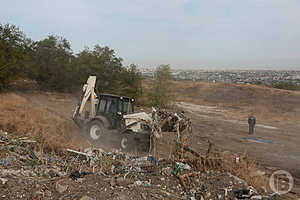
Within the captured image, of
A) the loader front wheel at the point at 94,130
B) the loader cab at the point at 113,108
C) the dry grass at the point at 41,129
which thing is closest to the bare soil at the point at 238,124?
the dry grass at the point at 41,129

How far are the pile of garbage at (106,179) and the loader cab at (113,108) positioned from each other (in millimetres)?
2913

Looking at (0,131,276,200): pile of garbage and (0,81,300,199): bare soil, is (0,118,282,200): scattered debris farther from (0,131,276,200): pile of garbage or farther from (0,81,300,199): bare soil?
(0,81,300,199): bare soil

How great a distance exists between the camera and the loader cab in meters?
8.68

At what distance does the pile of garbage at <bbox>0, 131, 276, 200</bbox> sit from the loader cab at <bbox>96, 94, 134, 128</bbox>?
2913 mm

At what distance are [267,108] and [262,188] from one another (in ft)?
78.5

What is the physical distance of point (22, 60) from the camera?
1931 centimetres

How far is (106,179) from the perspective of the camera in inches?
177

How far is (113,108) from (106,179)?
450cm

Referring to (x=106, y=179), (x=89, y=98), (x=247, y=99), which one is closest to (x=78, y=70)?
(x=89, y=98)

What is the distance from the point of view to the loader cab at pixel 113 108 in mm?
8680

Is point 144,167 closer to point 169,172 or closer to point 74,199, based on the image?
point 169,172

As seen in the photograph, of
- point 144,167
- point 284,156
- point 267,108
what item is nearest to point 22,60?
point 144,167

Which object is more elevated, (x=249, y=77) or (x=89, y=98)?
(x=249, y=77)

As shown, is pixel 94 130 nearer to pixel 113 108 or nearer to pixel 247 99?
pixel 113 108
